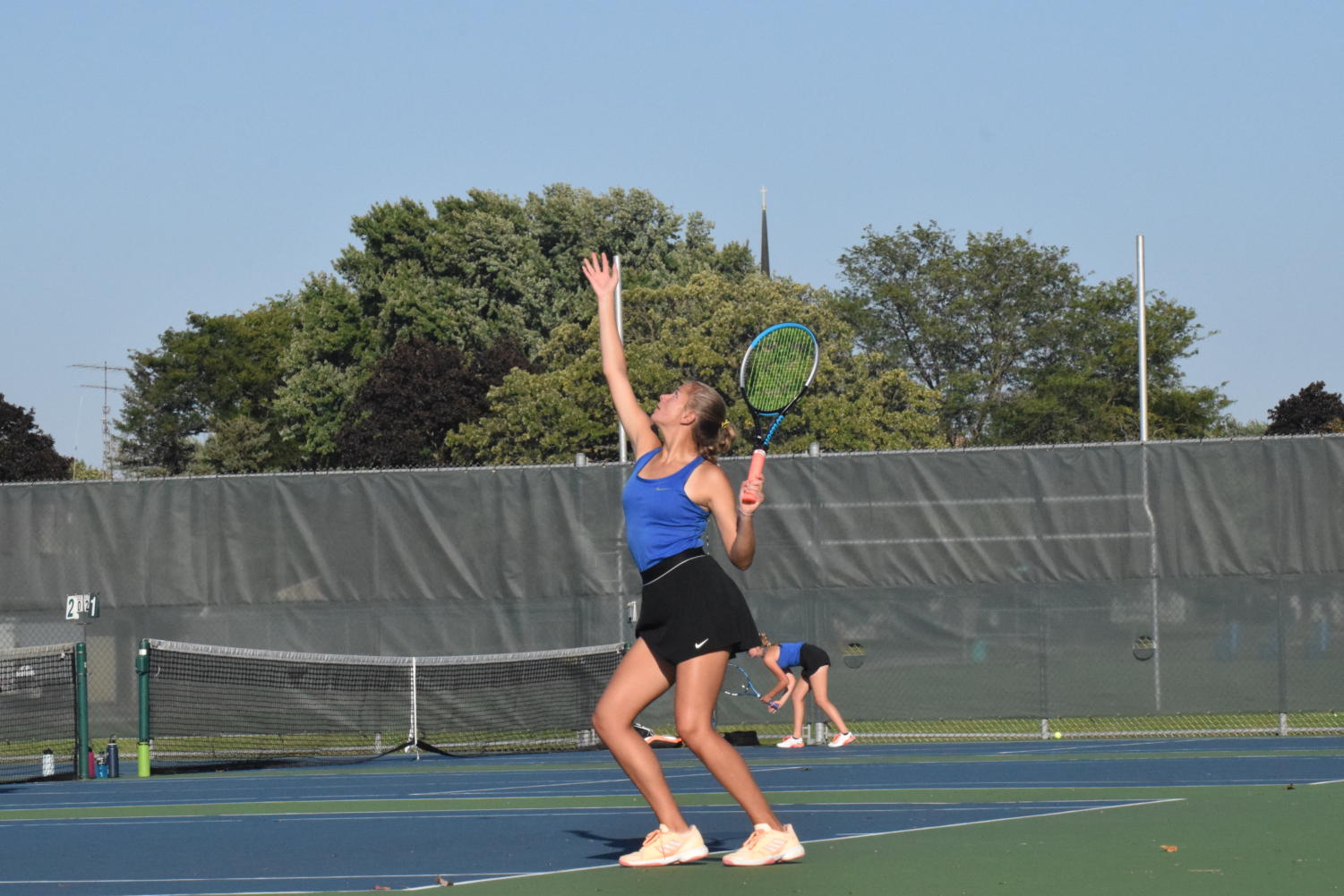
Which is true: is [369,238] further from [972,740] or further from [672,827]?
[672,827]

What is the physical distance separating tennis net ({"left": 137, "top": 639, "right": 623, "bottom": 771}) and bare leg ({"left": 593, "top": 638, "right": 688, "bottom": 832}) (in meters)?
7.71

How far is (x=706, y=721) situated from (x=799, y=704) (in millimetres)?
7742

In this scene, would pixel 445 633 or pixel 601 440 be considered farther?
pixel 601 440

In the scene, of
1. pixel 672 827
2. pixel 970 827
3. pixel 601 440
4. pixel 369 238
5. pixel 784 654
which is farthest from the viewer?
pixel 369 238

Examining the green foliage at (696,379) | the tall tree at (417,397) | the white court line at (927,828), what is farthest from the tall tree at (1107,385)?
the white court line at (927,828)

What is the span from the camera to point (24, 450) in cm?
6631

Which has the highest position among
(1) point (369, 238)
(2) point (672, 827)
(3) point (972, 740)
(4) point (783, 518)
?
(1) point (369, 238)

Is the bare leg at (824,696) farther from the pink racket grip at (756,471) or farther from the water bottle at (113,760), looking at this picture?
the pink racket grip at (756,471)

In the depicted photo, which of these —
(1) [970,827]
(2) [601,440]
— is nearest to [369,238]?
(2) [601,440]

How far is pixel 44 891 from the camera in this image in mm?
5773

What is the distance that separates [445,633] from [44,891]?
8.04m

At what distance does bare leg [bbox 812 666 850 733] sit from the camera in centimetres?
1312

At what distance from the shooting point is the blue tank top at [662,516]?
18.4 feet

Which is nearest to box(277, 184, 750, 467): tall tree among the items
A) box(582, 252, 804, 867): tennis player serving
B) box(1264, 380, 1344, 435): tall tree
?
box(1264, 380, 1344, 435): tall tree
